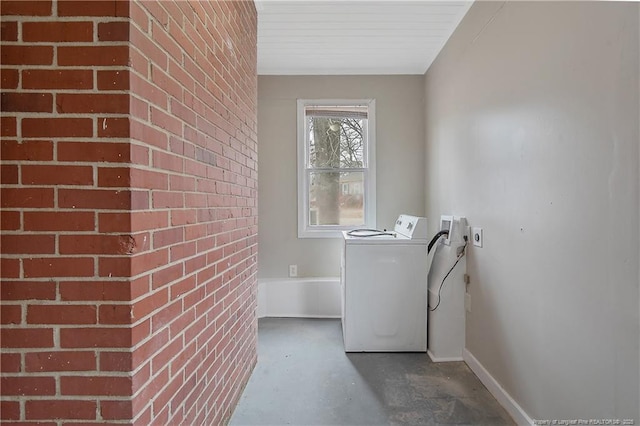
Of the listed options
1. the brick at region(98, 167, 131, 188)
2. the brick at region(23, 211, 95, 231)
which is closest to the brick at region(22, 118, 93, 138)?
the brick at region(98, 167, 131, 188)

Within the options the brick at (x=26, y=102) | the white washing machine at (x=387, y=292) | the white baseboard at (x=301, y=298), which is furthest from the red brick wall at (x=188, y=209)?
the white baseboard at (x=301, y=298)

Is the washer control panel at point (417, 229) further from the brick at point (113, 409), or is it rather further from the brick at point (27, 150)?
the brick at point (27, 150)

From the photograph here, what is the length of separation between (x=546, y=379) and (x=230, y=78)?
82.3 inches

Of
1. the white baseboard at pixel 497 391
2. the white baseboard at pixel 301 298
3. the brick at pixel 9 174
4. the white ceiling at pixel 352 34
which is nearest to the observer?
the brick at pixel 9 174

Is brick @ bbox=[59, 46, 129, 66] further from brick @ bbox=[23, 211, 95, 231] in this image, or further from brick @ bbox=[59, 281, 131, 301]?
brick @ bbox=[59, 281, 131, 301]

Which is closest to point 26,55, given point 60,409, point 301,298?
point 60,409

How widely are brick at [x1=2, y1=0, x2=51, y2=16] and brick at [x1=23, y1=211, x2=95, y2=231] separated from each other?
0.53m

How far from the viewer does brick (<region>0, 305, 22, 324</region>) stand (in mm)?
801

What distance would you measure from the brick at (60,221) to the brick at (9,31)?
1.53ft

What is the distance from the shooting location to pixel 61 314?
81 cm

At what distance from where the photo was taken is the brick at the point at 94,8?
800 mm

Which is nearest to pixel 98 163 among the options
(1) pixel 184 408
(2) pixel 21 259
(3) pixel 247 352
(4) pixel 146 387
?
(2) pixel 21 259

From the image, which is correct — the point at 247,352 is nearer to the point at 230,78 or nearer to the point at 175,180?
the point at 175,180

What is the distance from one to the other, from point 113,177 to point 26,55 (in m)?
0.40
